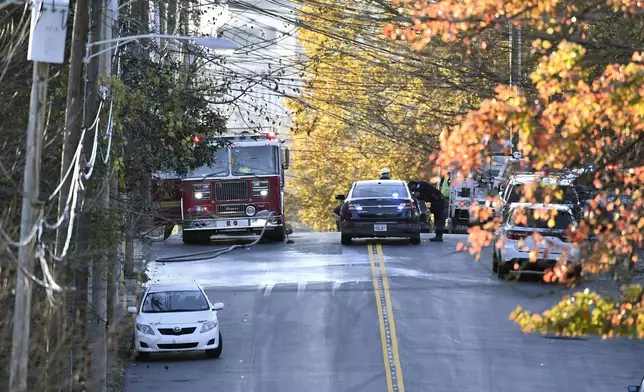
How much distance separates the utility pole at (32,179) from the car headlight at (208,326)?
10895 millimetres

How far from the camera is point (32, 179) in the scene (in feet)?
Result: 45.8

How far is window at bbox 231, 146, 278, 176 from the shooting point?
36.7 meters

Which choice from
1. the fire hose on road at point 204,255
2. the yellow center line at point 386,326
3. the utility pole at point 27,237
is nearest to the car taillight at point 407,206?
the yellow center line at point 386,326

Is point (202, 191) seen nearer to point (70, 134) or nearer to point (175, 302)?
point (175, 302)

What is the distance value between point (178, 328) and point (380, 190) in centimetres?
1088

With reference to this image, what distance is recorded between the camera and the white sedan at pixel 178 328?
25.1 meters

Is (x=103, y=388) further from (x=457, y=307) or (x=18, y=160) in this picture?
(x=457, y=307)

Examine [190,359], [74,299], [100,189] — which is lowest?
[190,359]

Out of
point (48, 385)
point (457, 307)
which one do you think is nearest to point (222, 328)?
point (457, 307)

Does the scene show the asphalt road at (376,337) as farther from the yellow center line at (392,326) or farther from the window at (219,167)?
the window at (219,167)

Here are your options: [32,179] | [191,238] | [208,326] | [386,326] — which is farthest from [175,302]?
[32,179]

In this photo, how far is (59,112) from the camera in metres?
20.0

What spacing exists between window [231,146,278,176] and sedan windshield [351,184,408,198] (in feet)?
8.41

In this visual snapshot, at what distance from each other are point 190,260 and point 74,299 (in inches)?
572
